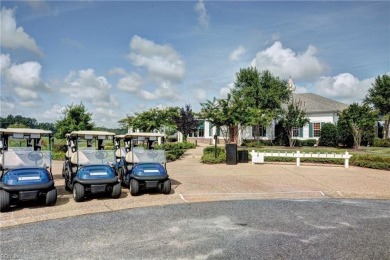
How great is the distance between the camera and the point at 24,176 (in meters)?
7.61

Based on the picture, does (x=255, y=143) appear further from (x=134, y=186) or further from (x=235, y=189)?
(x=134, y=186)

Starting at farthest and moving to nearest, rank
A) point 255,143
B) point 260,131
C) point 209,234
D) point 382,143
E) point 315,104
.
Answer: point 260,131 → point 315,104 → point 255,143 → point 382,143 → point 209,234

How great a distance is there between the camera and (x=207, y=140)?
39.2 m

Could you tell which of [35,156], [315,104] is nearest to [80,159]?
[35,156]

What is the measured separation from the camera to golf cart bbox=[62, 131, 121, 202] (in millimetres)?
8297

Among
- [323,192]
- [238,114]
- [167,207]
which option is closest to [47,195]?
[167,207]

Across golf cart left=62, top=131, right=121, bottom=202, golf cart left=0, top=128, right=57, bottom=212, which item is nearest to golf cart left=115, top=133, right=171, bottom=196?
golf cart left=62, top=131, right=121, bottom=202

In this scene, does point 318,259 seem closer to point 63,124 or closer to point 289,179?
point 289,179

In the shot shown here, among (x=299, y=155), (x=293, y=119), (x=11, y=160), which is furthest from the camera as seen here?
(x=293, y=119)

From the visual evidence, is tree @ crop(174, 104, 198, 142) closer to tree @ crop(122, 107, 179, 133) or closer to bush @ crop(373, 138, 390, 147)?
tree @ crop(122, 107, 179, 133)

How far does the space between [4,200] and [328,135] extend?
1183 inches

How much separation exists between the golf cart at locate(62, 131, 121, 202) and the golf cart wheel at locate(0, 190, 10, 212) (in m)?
1.53

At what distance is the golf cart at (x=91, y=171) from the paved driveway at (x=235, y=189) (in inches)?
11.9

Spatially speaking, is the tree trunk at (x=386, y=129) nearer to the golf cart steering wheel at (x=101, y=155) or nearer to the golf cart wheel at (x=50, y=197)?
the golf cart steering wheel at (x=101, y=155)
